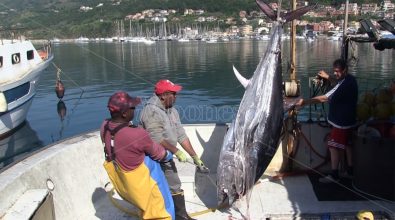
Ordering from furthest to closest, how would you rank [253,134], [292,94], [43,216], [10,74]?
[10,74]
[292,94]
[253,134]
[43,216]

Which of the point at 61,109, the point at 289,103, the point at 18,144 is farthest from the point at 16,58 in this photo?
the point at 289,103

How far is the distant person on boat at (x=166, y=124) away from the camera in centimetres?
362

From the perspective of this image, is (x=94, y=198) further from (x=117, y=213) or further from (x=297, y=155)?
(x=297, y=155)

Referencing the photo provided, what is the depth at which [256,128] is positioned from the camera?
431 cm

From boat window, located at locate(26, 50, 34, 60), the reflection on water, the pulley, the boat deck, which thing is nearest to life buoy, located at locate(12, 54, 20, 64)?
boat window, located at locate(26, 50, 34, 60)

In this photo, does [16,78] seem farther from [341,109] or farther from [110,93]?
[341,109]

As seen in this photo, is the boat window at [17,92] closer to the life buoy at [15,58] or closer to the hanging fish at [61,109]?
the life buoy at [15,58]

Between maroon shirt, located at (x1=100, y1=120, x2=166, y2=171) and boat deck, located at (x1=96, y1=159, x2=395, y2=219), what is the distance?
1458 mm

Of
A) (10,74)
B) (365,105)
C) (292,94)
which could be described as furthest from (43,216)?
(10,74)

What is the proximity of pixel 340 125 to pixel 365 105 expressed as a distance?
44 centimetres

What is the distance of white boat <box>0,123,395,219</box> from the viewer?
3547 millimetres

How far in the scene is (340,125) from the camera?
462cm

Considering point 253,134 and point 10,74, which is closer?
point 253,134

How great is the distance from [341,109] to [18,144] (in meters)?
13.5
